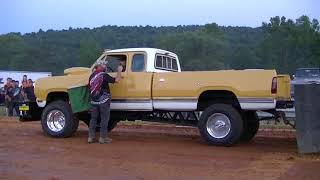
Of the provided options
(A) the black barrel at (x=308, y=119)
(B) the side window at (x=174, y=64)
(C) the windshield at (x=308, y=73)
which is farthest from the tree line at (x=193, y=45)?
(A) the black barrel at (x=308, y=119)

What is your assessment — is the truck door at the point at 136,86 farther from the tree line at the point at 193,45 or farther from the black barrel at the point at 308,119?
the tree line at the point at 193,45

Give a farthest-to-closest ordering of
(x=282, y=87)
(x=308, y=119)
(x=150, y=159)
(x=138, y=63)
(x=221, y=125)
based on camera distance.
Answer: (x=138, y=63), (x=221, y=125), (x=282, y=87), (x=308, y=119), (x=150, y=159)

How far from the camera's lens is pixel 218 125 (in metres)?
11.9

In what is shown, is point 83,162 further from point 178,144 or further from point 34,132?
point 34,132

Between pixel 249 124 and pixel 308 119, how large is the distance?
97.7 inches

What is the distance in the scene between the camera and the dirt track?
865 centimetres

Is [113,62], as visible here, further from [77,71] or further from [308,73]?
[308,73]

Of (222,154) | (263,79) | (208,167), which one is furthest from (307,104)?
(208,167)

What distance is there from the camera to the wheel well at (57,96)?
1365 cm

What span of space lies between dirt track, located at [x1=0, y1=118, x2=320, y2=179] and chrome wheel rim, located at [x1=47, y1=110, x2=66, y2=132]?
0.35 meters

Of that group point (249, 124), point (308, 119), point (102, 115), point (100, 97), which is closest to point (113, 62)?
point (100, 97)

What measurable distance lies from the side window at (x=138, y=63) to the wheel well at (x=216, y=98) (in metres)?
1.60

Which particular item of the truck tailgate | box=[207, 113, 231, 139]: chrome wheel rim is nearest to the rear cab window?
box=[207, 113, 231, 139]: chrome wheel rim

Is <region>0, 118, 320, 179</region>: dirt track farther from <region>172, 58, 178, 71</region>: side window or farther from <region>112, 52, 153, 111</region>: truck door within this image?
<region>172, 58, 178, 71</region>: side window
